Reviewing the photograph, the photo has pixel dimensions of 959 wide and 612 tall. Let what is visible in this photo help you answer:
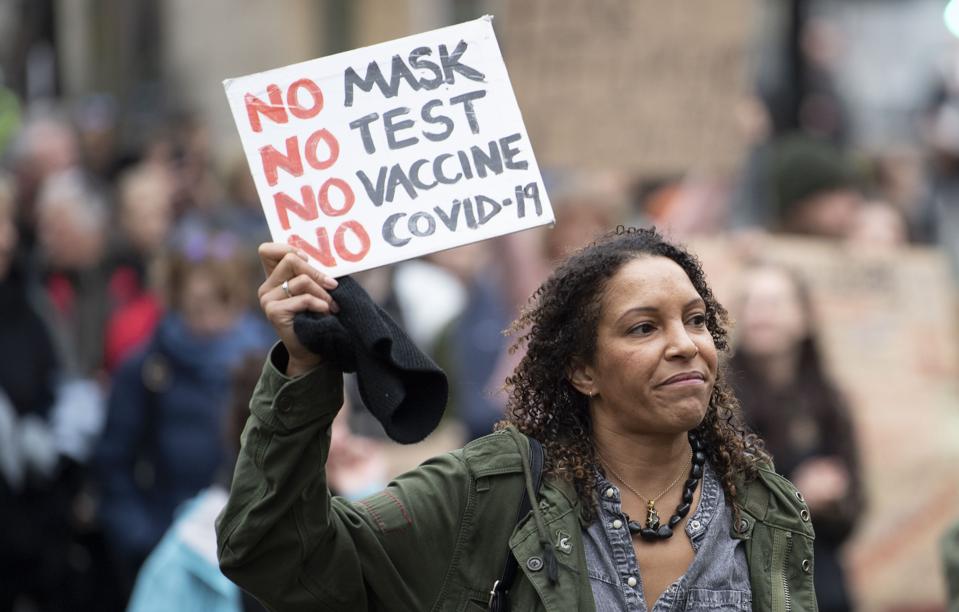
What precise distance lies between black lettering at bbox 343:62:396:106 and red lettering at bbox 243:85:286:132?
13 centimetres

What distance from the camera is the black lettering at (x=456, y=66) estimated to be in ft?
12.4

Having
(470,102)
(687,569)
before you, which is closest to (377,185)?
(470,102)

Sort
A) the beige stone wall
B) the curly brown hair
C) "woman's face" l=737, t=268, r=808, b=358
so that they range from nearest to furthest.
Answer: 1. the curly brown hair
2. "woman's face" l=737, t=268, r=808, b=358
3. the beige stone wall

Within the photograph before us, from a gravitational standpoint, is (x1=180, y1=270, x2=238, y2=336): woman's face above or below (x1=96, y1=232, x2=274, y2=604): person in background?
above

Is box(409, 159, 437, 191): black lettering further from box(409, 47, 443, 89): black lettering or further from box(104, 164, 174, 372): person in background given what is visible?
box(104, 164, 174, 372): person in background

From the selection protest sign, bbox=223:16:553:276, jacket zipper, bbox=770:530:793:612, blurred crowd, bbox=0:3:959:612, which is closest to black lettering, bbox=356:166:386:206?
protest sign, bbox=223:16:553:276

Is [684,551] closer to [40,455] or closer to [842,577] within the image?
[842,577]

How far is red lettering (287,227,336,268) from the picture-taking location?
362cm

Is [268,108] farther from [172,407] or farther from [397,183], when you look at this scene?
[172,407]

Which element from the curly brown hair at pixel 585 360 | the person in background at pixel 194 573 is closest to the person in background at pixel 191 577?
the person in background at pixel 194 573

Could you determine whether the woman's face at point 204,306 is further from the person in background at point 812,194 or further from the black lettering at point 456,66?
the black lettering at point 456,66

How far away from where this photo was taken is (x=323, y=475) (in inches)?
135

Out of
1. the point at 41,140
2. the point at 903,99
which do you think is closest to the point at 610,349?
the point at 41,140

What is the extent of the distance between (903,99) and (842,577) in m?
12.5
